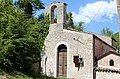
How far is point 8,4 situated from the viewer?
1728 centimetres

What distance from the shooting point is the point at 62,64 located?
22.6 metres

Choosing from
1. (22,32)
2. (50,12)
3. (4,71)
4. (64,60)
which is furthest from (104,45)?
(4,71)

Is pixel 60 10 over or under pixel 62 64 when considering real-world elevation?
over

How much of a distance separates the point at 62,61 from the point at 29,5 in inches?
294

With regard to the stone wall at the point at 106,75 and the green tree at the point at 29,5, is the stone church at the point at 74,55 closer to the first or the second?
the stone wall at the point at 106,75

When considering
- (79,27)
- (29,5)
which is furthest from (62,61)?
(79,27)

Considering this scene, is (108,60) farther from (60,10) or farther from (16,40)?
(16,40)

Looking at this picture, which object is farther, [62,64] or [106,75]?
[62,64]

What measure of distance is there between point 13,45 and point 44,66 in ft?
29.8

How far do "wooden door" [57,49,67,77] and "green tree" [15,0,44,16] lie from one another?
6504 millimetres

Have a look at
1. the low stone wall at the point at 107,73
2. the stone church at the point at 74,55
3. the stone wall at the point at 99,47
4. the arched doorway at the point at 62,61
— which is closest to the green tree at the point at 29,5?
the stone church at the point at 74,55

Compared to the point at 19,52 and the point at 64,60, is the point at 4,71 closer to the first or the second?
the point at 19,52

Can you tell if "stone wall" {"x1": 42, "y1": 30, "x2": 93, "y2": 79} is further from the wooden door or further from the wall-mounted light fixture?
the wooden door

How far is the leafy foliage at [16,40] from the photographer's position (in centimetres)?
1506
